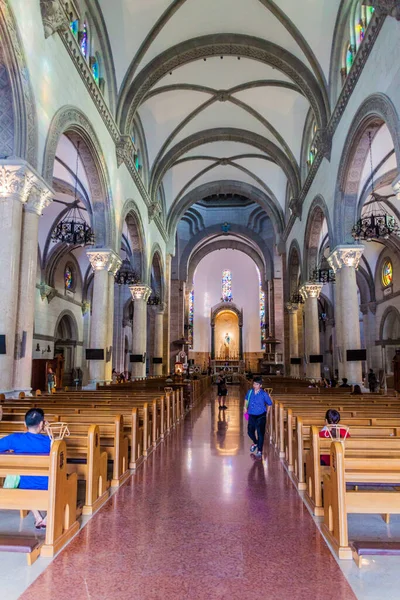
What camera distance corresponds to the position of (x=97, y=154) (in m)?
14.9

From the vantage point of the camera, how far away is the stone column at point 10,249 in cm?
881

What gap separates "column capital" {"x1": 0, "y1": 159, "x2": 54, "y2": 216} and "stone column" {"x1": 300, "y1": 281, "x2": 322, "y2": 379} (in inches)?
583

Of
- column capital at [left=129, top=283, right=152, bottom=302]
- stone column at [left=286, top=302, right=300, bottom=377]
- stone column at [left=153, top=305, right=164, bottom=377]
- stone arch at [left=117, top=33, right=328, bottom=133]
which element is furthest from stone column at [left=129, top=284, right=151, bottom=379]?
stone column at [left=286, top=302, right=300, bottom=377]

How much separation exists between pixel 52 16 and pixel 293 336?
20879 mm

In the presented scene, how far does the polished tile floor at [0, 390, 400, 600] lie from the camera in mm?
3195

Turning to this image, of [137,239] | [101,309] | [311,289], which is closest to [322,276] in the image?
[311,289]

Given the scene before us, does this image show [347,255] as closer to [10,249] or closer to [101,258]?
[101,258]

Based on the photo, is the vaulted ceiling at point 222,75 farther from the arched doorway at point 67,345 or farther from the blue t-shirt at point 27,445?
the blue t-shirt at point 27,445

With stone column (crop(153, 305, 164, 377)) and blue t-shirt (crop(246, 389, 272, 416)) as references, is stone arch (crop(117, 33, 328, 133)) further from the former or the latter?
stone column (crop(153, 305, 164, 377))

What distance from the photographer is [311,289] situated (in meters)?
21.5

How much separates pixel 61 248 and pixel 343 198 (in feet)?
54.0

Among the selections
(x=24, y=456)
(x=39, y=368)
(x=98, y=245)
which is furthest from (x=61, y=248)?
(x=24, y=456)

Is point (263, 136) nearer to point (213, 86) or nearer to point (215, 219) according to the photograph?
point (213, 86)

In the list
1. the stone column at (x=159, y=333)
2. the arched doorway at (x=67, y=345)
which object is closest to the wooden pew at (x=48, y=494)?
the stone column at (x=159, y=333)
